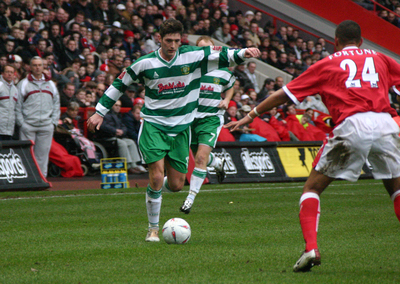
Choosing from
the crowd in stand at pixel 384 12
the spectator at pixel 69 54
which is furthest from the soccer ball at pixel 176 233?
the crowd in stand at pixel 384 12

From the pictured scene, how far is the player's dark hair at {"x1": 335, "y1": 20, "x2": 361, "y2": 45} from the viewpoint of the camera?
511 cm

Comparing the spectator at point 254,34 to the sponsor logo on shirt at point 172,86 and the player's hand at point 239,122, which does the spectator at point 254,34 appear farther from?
the player's hand at point 239,122

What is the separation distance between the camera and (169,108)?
272 inches

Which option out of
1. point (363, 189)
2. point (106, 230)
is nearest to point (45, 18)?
point (363, 189)

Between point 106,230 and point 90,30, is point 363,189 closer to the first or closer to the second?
point 106,230

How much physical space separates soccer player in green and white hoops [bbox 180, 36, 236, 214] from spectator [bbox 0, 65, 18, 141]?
516cm

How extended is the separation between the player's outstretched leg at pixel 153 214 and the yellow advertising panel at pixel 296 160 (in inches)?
374

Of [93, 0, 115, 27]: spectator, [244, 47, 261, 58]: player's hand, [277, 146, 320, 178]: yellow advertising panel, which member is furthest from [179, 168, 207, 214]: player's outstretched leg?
[93, 0, 115, 27]: spectator

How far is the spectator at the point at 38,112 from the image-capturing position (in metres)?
13.6

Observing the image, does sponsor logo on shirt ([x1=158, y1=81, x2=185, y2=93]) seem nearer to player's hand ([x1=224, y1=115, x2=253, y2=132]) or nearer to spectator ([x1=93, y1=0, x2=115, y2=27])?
player's hand ([x1=224, y1=115, x2=253, y2=132])

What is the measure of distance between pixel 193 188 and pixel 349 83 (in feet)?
15.3

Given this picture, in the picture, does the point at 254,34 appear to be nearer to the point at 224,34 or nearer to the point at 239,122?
the point at 224,34

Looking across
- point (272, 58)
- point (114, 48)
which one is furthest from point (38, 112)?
point (272, 58)

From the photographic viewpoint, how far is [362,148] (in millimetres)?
4766
